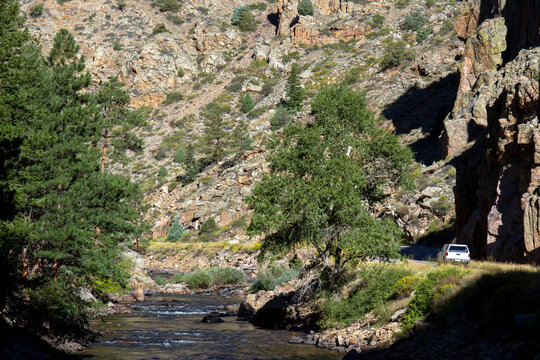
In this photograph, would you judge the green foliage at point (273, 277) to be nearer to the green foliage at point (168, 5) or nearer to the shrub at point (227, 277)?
the shrub at point (227, 277)

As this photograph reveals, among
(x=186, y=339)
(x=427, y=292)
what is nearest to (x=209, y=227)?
(x=186, y=339)

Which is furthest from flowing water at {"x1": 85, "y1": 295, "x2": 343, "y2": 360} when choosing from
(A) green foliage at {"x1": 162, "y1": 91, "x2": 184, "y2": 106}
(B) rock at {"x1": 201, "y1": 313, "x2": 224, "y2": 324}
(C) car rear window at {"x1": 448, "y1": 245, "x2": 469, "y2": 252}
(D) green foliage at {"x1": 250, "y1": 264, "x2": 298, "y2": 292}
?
(A) green foliage at {"x1": 162, "y1": 91, "x2": 184, "y2": 106}

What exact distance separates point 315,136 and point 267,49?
101972 mm

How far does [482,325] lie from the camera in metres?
18.4

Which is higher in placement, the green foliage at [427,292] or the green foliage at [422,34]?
the green foliage at [422,34]

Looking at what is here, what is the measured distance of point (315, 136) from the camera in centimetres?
2848

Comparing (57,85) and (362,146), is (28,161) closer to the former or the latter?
(57,85)

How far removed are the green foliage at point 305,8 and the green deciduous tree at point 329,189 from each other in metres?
105

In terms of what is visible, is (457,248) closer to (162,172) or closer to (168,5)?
(162,172)

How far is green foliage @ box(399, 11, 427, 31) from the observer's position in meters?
114

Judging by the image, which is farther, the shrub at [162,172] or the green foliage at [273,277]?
the shrub at [162,172]

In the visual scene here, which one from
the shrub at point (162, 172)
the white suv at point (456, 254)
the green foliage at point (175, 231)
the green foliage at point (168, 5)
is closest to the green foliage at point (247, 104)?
the shrub at point (162, 172)

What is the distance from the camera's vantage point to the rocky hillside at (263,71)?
5838cm

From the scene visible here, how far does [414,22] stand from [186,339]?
105 m
